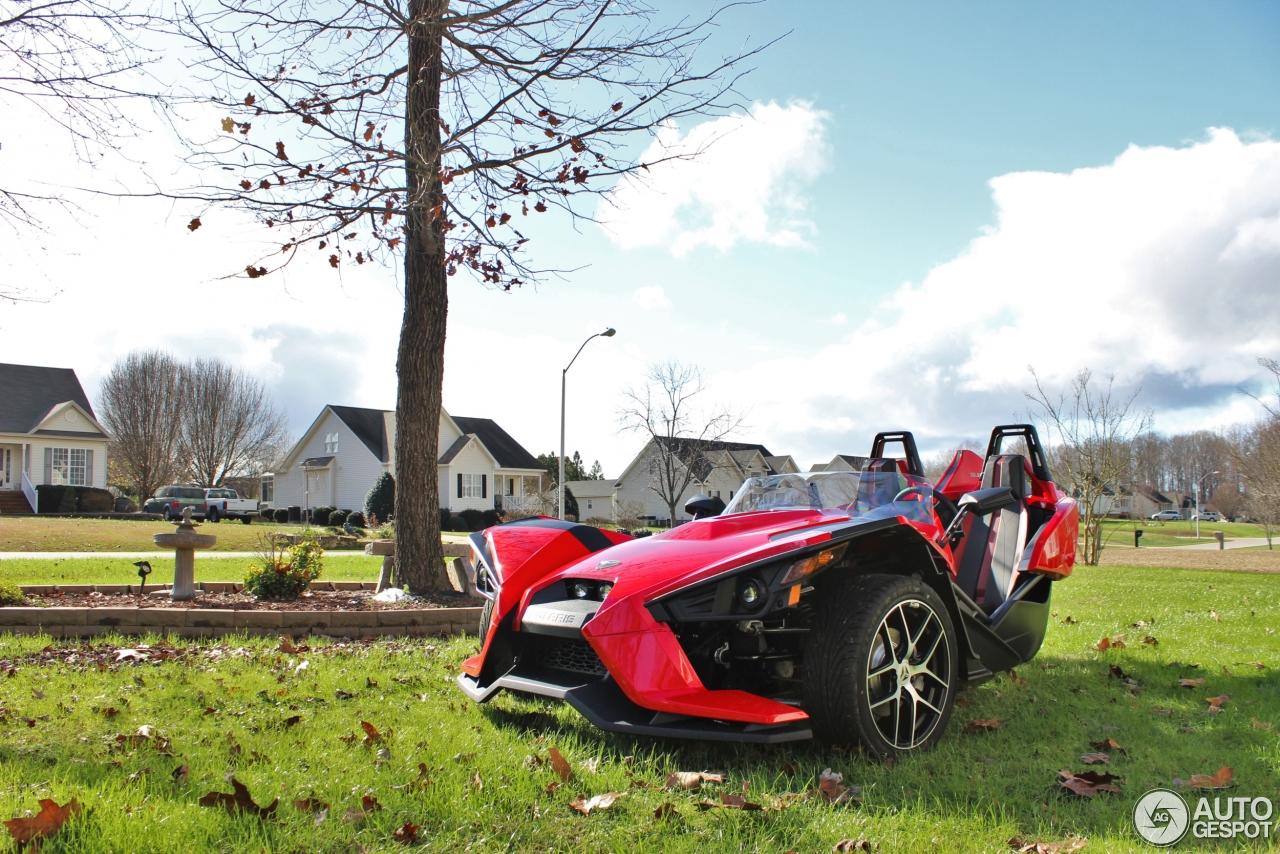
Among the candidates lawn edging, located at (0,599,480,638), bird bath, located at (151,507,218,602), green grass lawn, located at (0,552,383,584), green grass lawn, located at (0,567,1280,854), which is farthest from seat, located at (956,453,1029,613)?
green grass lawn, located at (0,552,383,584)

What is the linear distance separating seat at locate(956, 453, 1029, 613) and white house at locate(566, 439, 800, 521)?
4175 cm

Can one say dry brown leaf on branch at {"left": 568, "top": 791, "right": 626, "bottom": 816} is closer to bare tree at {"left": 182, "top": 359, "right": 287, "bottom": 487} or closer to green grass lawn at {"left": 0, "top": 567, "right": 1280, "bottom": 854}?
green grass lawn at {"left": 0, "top": 567, "right": 1280, "bottom": 854}

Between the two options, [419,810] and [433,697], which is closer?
[419,810]

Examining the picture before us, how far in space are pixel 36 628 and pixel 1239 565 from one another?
28.5 m

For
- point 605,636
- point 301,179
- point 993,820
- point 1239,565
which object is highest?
point 301,179

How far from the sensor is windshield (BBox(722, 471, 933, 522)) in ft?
14.8

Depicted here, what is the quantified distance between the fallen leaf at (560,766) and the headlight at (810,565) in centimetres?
110

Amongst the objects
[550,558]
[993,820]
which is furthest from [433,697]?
[993,820]

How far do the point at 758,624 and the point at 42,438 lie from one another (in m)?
42.4

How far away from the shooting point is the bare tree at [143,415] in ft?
148

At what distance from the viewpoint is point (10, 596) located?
731 cm

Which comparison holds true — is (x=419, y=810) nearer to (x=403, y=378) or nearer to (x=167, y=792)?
(x=167, y=792)

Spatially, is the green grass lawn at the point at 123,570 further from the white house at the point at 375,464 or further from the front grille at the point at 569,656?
the white house at the point at 375,464

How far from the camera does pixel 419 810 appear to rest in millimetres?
2836
